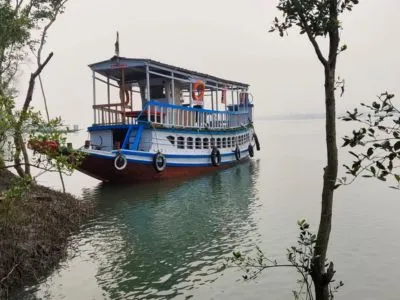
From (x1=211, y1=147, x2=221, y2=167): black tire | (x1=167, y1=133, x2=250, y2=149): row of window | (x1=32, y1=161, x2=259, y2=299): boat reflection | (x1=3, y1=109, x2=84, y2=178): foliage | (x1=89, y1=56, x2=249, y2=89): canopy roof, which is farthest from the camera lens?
(x1=211, y1=147, x2=221, y2=167): black tire

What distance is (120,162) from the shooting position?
2094cm

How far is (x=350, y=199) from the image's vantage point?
1764cm

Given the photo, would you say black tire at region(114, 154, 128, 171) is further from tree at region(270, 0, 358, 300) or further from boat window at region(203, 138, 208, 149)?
tree at region(270, 0, 358, 300)

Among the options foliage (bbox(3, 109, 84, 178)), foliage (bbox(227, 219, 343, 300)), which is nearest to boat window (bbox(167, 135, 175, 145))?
foliage (bbox(227, 219, 343, 300))

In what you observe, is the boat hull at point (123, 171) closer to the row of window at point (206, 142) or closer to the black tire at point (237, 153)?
the row of window at point (206, 142)

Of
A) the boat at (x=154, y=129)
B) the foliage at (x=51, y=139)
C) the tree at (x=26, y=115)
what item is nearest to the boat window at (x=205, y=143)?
the boat at (x=154, y=129)

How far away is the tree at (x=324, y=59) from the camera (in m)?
4.65

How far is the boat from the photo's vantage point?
2167 centimetres

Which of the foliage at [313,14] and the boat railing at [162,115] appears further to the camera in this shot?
the boat railing at [162,115]

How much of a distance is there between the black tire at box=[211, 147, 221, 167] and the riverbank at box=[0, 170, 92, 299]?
47.4 ft

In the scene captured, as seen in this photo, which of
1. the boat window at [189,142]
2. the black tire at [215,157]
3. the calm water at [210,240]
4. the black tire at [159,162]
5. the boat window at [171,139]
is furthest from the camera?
the black tire at [215,157]

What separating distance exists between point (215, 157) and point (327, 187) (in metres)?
22.2

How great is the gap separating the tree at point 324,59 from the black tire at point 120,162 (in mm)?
16331

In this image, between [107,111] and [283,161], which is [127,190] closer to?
[107,111]
